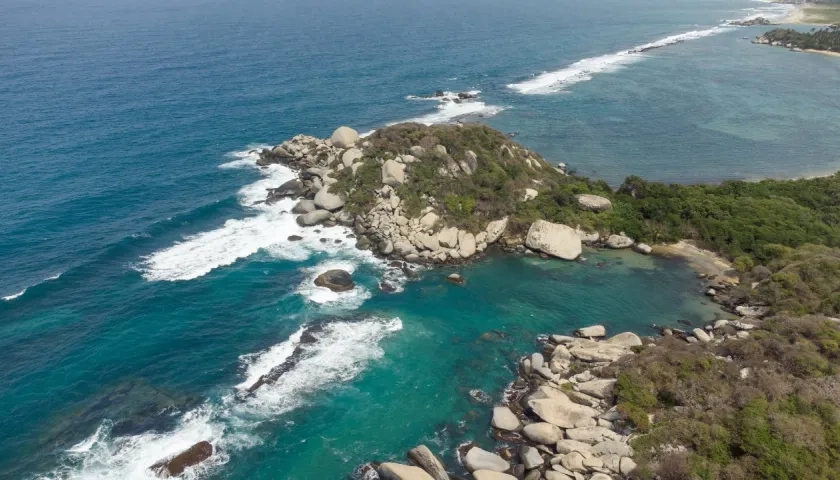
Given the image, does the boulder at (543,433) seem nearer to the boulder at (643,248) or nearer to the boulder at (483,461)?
the boulder at (483,461)

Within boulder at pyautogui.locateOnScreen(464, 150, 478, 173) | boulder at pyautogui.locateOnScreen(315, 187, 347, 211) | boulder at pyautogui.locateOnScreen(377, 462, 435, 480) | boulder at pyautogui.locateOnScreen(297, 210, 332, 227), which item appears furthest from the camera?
boulder at pyautogui.locateOnScreen(464, 150, 478, 173)

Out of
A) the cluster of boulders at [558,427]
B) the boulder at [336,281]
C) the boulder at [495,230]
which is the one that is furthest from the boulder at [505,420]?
the boulder at [495,230]

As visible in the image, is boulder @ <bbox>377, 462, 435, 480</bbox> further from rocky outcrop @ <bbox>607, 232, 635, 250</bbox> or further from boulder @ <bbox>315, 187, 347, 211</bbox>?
boulder @ <bbox>315, 187, 347, 211</bbox>

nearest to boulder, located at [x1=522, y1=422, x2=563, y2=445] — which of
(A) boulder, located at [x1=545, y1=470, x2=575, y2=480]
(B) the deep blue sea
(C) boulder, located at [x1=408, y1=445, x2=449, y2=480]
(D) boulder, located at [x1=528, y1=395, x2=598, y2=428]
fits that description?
(D) boulder, located at [x1=528, y1=395, x2=598, y2=428]

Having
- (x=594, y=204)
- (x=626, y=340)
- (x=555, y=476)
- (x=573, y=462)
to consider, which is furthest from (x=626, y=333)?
(x=594, y=204)

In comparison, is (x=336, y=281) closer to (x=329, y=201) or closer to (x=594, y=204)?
(x=329, y=201)

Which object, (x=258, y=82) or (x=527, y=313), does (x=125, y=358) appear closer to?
(x=527, y=313)

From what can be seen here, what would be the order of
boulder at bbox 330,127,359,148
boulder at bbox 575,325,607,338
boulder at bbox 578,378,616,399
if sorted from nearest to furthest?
boulder at bbox 578,378,616,399, boulder at bbox 575,325,607,338, boulder at bbox 330,127,359,148
